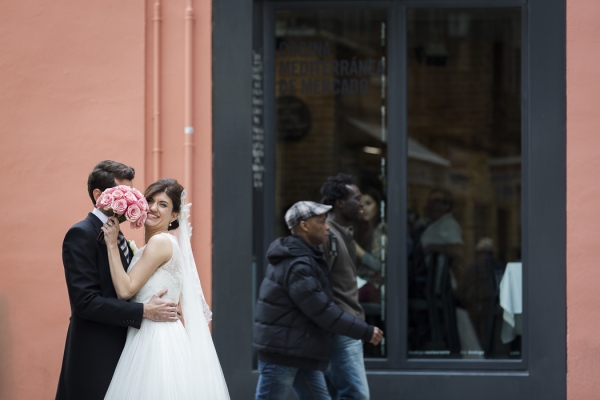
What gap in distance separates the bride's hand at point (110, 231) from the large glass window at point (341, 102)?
3088 millimetres

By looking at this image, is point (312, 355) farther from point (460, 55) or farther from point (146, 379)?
point (460, 55)

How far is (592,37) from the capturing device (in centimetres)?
670

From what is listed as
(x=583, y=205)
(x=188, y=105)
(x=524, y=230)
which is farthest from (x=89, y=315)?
(x=583, y=205)

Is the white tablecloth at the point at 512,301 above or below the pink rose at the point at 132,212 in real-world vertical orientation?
below

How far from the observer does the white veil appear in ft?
14.6

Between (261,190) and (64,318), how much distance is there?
77.7 inches

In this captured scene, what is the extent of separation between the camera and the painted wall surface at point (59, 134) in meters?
6.77

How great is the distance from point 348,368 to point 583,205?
2.47 m

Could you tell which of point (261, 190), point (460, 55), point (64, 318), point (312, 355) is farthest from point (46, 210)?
point (460, 55)

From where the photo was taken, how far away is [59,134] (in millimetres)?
6812

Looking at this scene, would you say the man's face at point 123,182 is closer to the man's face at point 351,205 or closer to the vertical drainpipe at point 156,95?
the man's face at point 351,205

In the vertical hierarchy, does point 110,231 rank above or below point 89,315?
above

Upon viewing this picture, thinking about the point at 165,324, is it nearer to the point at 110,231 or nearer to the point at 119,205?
the point at 110,231

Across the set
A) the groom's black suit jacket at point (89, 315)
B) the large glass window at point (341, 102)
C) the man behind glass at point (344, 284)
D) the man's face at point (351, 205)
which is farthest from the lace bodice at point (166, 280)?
the large glass window at point (341, 102)
